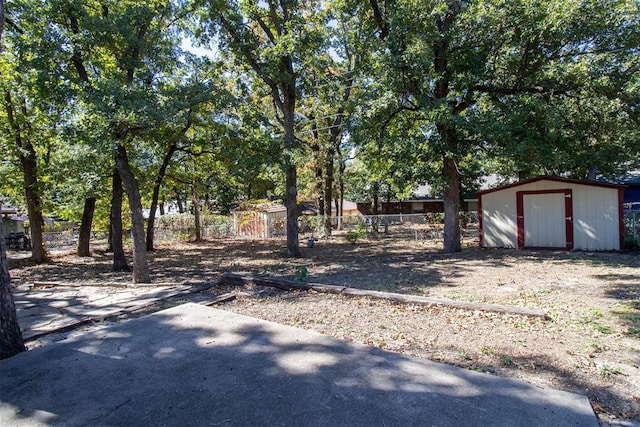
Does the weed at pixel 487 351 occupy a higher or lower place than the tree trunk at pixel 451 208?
lower

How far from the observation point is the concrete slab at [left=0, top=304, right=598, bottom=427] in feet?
8.13

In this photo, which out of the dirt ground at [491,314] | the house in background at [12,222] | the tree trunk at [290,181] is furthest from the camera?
the house in background at [12,222]

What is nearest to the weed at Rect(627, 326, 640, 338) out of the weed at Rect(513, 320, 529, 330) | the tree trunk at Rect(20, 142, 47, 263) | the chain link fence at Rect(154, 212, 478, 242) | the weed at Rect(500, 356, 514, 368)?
the weed at Rect(513, 320, 529, 330)

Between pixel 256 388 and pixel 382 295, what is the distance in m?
3.08

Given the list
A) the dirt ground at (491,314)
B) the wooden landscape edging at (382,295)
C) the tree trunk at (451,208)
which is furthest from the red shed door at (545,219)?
the wooden landscape edging at (382,295)

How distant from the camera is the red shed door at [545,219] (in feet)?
37.3

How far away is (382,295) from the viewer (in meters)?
5.58

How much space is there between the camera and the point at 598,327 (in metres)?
4.16

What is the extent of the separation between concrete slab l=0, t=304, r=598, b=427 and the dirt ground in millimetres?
421

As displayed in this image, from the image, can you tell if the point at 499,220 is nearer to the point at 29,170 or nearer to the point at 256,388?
the point at 256,388

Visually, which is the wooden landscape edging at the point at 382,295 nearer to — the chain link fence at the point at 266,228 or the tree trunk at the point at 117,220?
the tree trunk at the point at 117,220

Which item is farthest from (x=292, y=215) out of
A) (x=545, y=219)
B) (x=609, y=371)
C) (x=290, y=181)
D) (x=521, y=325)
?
Answer: (x=609, y=371)

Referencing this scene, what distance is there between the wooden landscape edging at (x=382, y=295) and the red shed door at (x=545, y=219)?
8.42 m

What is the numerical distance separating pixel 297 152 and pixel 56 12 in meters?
6.59
